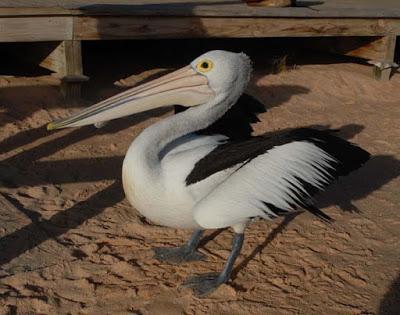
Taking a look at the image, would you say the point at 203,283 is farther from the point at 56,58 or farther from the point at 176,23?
the point at 176,23

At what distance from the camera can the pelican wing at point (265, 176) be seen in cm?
266

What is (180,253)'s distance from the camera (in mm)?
3299

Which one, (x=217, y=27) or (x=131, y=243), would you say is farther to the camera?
(x=217, y=27)

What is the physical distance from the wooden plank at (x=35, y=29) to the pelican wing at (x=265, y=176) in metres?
2.86

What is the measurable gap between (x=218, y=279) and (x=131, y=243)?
69cm

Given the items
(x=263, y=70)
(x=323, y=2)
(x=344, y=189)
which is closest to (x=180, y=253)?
(x=344, y=189)

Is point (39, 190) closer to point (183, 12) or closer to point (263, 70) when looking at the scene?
point (183, 12)

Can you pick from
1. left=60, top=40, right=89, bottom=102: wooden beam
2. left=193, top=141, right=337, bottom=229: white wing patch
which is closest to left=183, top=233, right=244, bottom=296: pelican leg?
left=193, top=141, right=337, bottom=229: white wing patch

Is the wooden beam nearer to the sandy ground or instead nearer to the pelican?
the sandy ground

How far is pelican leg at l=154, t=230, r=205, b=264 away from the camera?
3254 millimetres

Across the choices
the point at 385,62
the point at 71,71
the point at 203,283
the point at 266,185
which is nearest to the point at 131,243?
the point at 203,283

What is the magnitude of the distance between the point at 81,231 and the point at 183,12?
3024 mm

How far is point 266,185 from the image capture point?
2.73 meters

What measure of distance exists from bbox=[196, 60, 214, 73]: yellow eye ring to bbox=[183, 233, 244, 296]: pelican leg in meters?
0.86
